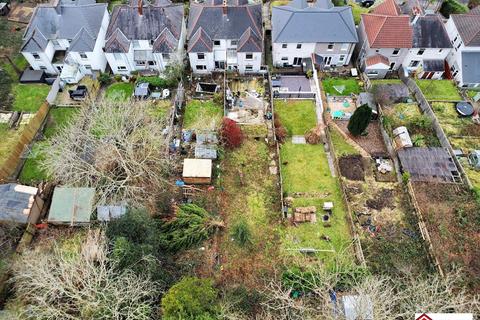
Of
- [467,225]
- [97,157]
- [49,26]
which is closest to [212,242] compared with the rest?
[97,157]

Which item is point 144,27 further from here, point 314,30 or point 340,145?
point 340,145

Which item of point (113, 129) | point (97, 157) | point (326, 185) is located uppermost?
point (113, 129)

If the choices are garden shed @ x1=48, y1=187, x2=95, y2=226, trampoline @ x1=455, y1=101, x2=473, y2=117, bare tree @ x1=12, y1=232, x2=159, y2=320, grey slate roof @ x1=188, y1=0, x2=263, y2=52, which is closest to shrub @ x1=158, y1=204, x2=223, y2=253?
bare tree @ x1=12, y1=232, x2=159, y2=320

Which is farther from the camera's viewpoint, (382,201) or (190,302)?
(382,201)

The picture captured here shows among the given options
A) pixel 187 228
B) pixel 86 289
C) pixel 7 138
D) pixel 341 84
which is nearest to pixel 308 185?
pixel 187 228

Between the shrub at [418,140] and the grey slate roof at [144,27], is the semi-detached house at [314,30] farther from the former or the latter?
the shrub at [418,140]

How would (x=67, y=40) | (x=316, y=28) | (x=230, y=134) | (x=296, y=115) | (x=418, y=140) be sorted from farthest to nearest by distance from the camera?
(x=67, y=40)
(x=316, y=28)
(x=296, y=115)
(x=230, y=134)
(x=418, y=140)

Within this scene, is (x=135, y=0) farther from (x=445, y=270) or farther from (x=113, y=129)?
(x=445, y=270)
